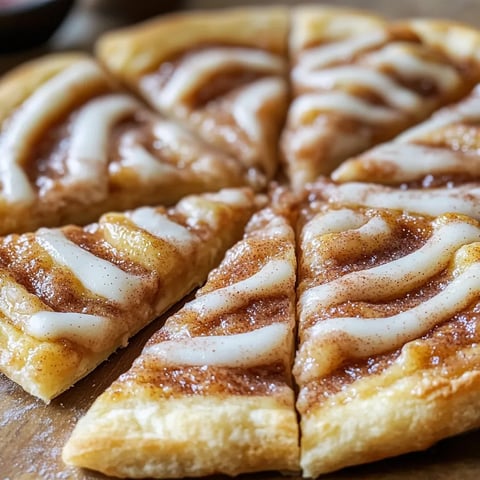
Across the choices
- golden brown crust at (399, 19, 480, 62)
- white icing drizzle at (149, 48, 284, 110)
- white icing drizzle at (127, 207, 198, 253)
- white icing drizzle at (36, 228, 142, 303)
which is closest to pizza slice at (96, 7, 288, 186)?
white icing drizzle at (149, 48, 284, 110)

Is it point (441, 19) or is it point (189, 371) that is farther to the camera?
point (441, 19)

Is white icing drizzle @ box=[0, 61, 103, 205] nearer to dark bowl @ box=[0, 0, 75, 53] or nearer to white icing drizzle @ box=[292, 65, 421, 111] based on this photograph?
dark bowl @ box=[0, 0, 75, 53]

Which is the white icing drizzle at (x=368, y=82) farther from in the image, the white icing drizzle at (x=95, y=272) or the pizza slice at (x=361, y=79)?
the white icing drizzle at (x=95, y=272)

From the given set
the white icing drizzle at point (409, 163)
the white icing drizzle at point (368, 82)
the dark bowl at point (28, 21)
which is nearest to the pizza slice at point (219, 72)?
the white icing drizzle at point (368, 82)

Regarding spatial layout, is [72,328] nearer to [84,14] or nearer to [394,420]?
[394,420]

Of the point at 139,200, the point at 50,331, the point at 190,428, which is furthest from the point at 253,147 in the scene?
the point at 190,428

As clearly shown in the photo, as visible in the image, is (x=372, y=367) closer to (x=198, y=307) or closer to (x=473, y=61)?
(x=198, y=307)

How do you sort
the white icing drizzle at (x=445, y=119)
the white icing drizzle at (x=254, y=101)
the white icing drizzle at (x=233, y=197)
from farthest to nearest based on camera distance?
the white icing drizzle at (x=254, y=101), the white icing drizzle at (x=445, y=119), the white icing drizzle at (x=233, y=197)
